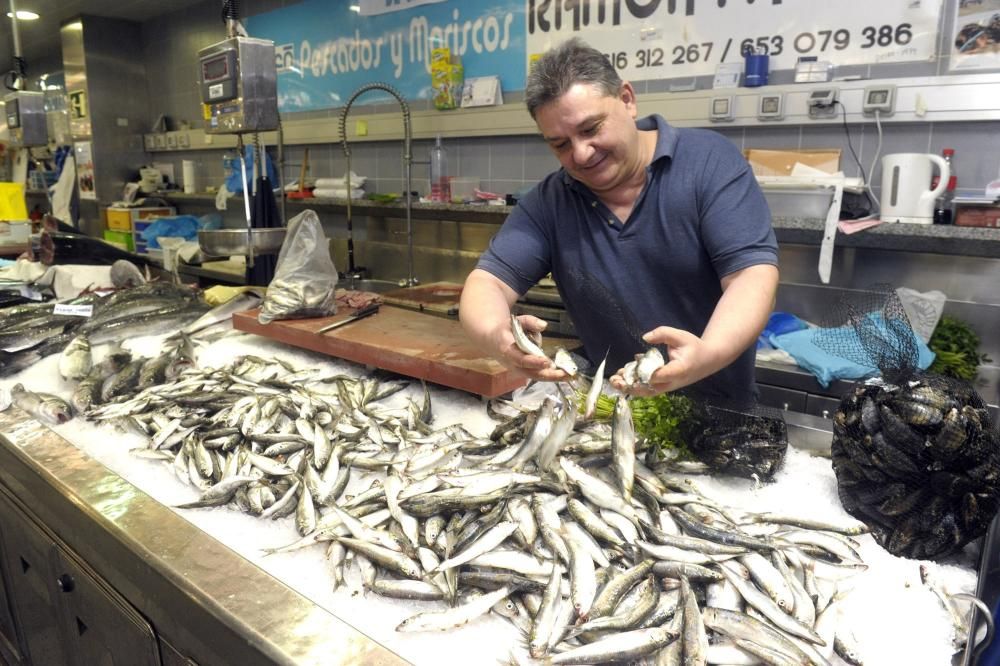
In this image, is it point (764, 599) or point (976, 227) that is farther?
point (976, 227)

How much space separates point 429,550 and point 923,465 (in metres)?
1.03

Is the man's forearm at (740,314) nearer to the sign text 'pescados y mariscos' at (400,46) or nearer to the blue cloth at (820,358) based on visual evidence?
the blue cloth at (820,358)

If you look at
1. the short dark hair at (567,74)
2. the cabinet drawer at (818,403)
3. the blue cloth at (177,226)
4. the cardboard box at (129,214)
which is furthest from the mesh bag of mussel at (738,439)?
the cardboard box at (129,214)

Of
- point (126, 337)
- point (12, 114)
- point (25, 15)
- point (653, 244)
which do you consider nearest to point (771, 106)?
point (653, 244)

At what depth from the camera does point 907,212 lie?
325cm

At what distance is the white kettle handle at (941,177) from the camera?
3135mm

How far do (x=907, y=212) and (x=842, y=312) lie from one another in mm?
1728

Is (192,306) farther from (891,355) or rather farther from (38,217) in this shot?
(38,217)

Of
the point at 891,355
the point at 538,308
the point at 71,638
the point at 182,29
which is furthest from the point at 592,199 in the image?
the point at 182,29

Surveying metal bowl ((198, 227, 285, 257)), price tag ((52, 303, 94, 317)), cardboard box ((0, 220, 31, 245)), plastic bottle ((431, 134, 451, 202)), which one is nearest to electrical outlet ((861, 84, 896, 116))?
plastic bottle ((431, 134, 451, 202))

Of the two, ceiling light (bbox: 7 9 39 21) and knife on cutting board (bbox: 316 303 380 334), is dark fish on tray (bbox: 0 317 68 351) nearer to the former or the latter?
knife on cutting board (bbox: 316 303 380 334)

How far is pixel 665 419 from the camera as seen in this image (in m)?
1.78

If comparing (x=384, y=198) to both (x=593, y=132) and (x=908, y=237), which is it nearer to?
(x=908, y=237)

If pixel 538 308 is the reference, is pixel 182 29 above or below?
above
